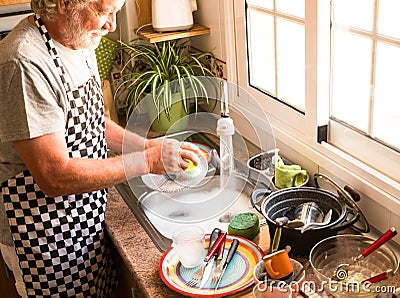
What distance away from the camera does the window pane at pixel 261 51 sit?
2.00 m

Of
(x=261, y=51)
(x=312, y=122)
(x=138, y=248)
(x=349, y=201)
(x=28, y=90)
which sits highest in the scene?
→ (x=28, y=90)

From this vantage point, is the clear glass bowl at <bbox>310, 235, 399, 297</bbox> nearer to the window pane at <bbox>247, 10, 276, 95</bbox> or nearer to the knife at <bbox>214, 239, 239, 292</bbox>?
the knife at <bbox>214, 239, 239, 292</bbox>

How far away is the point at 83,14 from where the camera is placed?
1488 mm

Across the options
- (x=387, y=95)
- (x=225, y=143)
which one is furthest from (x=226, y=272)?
(x=387, y=95)

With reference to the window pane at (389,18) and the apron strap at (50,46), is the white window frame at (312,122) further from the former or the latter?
the apron strap at (50,46)

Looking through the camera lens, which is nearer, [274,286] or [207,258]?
[274,286]

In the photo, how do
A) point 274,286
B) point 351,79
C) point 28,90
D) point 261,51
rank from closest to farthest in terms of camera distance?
point 274,286 < point 28,90 < point 351,79 < point 261,51

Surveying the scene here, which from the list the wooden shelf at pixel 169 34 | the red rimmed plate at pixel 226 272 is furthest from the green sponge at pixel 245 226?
the wooden shelf at pixel 169 34

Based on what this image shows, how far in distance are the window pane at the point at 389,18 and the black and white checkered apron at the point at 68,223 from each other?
0.81 metres

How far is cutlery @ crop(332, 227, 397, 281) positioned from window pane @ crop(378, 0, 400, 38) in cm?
48

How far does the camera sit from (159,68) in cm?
229

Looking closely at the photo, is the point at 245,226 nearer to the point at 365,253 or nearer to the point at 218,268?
the point at 218,268

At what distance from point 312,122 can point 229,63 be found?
55 cm

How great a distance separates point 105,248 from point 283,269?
640 millimetres
